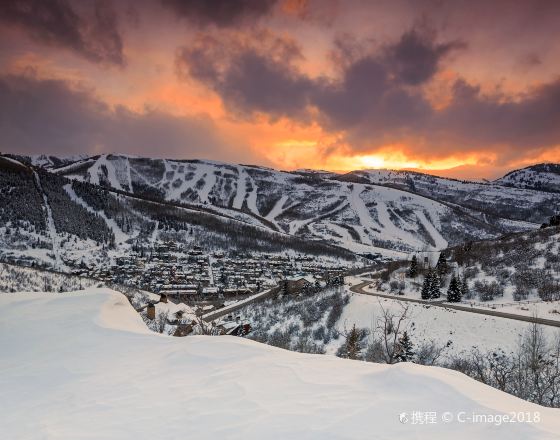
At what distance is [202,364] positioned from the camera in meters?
7.93

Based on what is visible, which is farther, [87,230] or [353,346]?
[87,230]

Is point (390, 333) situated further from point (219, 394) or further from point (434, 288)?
point (219, 394)

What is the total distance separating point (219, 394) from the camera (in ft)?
20.6

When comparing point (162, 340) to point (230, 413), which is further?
point (162, 340)

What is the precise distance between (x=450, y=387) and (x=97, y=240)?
16174 cm

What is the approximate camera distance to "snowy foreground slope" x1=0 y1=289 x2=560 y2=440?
200 inches

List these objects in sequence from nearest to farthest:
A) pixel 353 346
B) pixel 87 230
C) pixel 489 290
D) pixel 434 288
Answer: pixel 353 346 < pixel 489 290 < pixel 434 288 < pixel 87 230

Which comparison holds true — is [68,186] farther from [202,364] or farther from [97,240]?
[202,364]

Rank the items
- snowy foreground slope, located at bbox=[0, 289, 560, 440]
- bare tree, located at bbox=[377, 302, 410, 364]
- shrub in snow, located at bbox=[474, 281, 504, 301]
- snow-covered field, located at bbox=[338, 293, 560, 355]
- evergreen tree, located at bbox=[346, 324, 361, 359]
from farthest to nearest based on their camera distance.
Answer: shrub in snow, located at bbox=[474, 281, 504, 301], snow-covered field, located at bbox=[338, 293, 560, 355], evergreen tree, located at bbox=[346, 324, 361, 359], bare tree, located at bbox=[377, 302, 410, 364], snowy foreground slope, located at bbox=[0, 289, 560, 440]

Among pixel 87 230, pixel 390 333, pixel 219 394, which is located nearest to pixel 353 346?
pixel 390 333

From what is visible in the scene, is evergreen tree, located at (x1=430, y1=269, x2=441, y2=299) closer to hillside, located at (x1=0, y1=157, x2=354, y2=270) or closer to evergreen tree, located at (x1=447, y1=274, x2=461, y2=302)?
evergreen tree, located at (x1=447, y1=274, x2=461, y2=302)

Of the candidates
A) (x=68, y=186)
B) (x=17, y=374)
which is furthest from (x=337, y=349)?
(x=68, y=186)

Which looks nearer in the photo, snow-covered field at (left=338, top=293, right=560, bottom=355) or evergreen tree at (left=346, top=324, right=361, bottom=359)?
evergreen tree at (left=346, top=324, right=361, bottom=359)

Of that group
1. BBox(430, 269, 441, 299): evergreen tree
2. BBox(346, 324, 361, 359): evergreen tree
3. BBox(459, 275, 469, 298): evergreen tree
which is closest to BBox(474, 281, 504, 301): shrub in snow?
BBox(459, 275, 469, 298): evergreen tree
